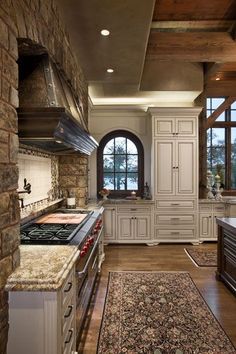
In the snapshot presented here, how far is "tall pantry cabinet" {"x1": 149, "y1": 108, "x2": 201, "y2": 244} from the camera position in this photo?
537cm

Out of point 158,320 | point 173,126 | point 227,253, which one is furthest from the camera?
point 173,126

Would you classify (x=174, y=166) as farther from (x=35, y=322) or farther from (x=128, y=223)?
(x=35, y=322)

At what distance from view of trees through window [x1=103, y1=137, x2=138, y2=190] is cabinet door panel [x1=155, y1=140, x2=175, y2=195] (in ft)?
2.49

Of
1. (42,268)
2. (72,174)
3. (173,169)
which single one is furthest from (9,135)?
(173,169)

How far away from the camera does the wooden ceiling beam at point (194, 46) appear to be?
3.84 meters

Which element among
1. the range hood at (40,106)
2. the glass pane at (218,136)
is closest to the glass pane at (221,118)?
the glass pane at (218,136)

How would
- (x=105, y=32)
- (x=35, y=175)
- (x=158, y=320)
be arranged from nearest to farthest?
(x=158, y=320)
(x=105, y=32)
(x=35, y=175)

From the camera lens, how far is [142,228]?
5.41m

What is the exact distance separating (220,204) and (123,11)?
4132 mm

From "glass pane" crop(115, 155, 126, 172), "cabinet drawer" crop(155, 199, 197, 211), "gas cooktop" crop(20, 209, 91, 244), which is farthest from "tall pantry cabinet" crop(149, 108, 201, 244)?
"gas cooktop" crop(20, 209, 91, 244)

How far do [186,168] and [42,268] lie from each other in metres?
4.27

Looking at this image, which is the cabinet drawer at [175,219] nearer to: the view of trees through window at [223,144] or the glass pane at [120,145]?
the view of trees through window at [223,144]

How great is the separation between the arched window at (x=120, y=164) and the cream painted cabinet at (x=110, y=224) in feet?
2.25

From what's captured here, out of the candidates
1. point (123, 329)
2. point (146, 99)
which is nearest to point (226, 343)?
point (123, 329)
